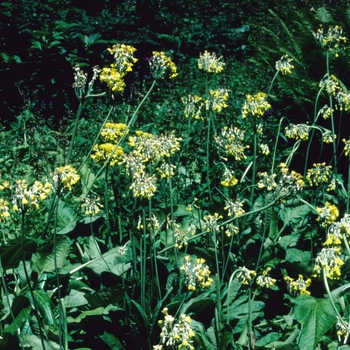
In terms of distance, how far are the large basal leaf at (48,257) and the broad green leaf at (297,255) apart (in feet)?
4.06

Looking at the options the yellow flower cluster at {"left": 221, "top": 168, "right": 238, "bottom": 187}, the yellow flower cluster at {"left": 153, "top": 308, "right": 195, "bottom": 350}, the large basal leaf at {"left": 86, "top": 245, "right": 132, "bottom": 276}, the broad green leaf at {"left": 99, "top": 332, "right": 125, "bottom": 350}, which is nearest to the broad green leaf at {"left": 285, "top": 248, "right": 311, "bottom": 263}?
the yellow flower cluster at {"left": 221, "top": 168, "right": 238, "bottom": 187}

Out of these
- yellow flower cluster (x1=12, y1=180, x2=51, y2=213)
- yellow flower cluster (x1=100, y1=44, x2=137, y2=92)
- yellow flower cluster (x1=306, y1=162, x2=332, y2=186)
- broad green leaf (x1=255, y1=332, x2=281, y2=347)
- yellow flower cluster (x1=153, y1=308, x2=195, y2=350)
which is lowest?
broad green leaf (x1=255, y1=332, x2=281, y2=347)

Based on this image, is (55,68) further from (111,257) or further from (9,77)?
(111,257)

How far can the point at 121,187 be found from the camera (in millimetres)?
3877

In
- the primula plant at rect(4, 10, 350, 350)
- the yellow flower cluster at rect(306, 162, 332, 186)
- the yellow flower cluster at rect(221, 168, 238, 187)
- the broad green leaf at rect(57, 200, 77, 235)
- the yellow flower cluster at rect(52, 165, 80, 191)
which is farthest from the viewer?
the broad green leaf at rect(57, 200, 77, 235)

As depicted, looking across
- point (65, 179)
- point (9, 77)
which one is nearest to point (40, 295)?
point (65, 179)

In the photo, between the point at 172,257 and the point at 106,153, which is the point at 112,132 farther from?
the point at 172,257

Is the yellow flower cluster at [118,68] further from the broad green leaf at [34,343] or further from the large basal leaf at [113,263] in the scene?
the broad green leaf at [34,343]

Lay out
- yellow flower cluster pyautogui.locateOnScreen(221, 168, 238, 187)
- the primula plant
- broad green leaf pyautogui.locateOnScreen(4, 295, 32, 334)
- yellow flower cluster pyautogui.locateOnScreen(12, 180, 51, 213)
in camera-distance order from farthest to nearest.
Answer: yellow flower cluster pyautogui.locateOnScreen(221, 168, 238, 187), broad green leaf pyautogui.locateOnScreen(4, 295, 32, 334), the primula plant, yellow flower cluster pyautogui.locateOnScreen(12, 180, 51, 213)

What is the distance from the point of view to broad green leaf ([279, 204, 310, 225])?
3.51m

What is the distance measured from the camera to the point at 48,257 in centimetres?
291

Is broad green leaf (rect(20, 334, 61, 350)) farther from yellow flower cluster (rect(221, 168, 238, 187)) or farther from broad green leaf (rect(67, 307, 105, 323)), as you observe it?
yellow flower cluster (rect(221, 168, 238, 187))

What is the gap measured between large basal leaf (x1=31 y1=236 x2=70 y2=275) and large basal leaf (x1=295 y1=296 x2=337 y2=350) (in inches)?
47.4

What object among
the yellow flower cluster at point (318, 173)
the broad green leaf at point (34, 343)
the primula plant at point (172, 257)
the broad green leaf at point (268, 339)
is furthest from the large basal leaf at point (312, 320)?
the broad green leaf at point (34, 343)
